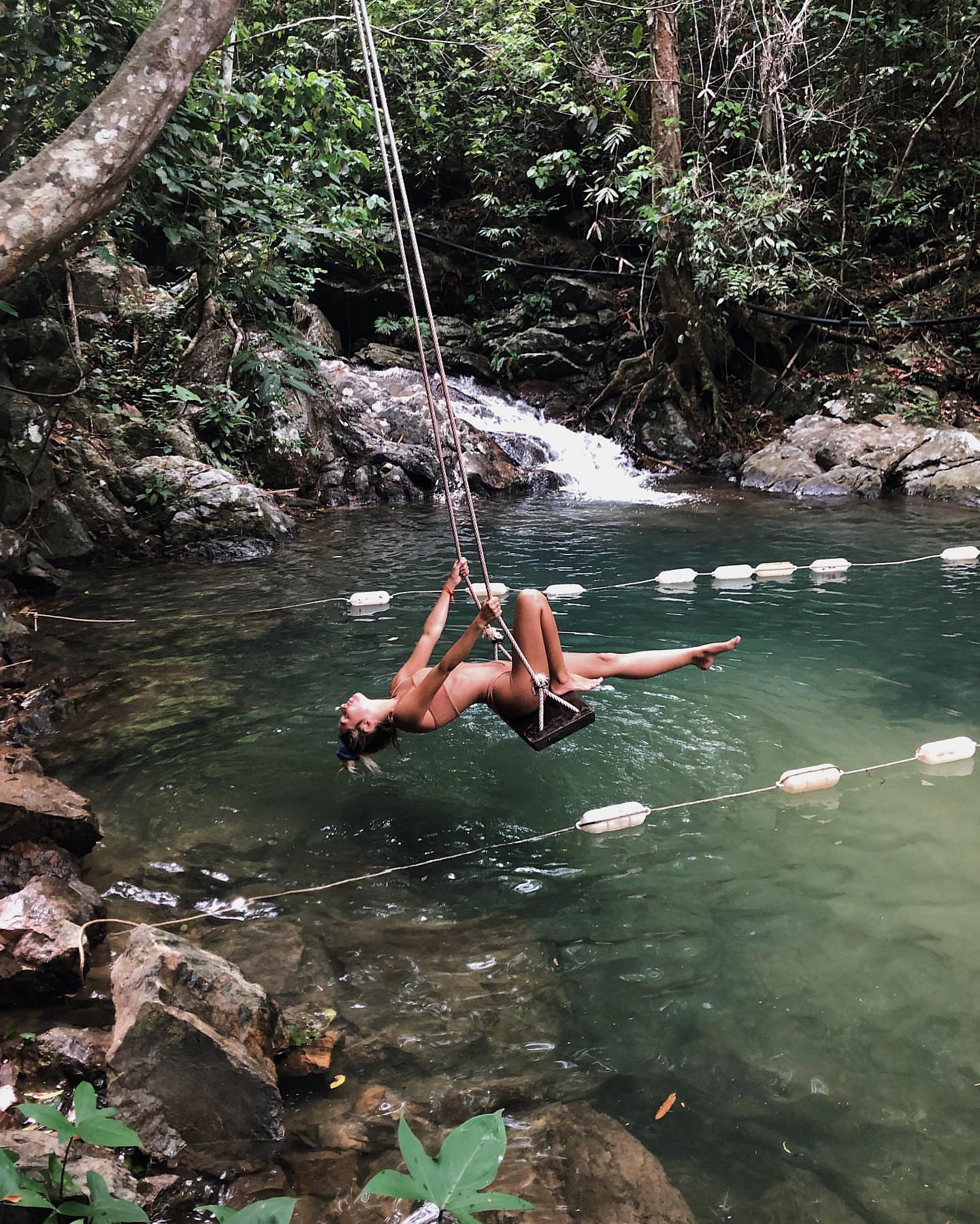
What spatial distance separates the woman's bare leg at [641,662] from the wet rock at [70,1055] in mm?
2479

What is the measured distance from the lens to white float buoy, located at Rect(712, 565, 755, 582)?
7.29 meters

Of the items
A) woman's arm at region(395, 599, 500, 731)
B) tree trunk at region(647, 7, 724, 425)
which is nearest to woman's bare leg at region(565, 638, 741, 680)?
woman's arm at region(395, 599, 500, 731)

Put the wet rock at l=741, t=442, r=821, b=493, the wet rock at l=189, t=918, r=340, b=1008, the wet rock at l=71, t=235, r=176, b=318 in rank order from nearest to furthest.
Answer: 1. the wet rock at l=189, t=918, r=340, b=1008
2. the wet rock at l=71, t=235, r=176, b=318
3. the wet rock at l=741, t=442, r=821, b=493

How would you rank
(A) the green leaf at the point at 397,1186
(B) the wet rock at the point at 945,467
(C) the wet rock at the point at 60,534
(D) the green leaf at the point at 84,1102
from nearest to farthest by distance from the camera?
(A) the green leaf at the point at 397,1186, (D) the green leaf at the point at 84,1102, (C) the wet rock at the point at 60,534, (B) the wet rock at the point at 945,467

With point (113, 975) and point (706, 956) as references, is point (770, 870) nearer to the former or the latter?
point (706, 956)

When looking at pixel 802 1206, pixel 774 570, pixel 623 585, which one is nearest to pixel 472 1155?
pixel 802 1206

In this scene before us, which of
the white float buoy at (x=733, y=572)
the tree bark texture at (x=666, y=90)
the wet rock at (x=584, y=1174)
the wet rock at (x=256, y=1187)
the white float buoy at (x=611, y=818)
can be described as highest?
the tree bark texture at (x=666, y=90)

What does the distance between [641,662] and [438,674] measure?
3.80 ft

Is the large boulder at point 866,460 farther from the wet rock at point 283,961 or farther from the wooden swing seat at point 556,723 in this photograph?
the wet rock at point 283,961

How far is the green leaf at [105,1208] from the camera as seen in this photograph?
1410 millimetres

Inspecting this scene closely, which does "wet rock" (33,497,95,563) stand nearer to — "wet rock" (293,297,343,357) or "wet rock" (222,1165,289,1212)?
"wet rock" (293,297,343,357)

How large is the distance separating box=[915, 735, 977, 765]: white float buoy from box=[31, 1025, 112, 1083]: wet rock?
355cm

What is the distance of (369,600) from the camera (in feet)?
22.6

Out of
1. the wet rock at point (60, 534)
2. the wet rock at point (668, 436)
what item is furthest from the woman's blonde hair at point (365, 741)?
the wet rock at point (668, 436)
